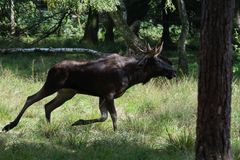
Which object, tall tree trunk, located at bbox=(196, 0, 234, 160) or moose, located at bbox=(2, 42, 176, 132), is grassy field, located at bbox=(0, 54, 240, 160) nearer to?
moose, located at bbox=(2, 42, 176, 132)

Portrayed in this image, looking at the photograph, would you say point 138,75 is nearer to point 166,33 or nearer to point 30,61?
point 30,61

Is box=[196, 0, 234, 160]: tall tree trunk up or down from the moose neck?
up

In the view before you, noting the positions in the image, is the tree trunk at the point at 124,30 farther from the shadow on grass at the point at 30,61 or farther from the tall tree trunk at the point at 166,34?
the tall tree trunk at the point at 166,34

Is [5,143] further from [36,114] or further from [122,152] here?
[36,114]

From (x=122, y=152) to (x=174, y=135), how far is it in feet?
4.27

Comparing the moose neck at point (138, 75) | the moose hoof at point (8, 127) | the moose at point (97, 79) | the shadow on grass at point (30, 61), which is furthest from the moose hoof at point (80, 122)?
the shadow on grass at point (30, 61)

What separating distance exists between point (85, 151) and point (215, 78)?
258 centimetres

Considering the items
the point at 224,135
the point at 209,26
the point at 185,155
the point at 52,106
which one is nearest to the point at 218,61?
the point at 209,26

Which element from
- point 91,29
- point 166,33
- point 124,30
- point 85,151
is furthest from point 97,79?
point 91,29

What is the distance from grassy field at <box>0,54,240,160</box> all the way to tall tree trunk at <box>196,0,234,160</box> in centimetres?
130

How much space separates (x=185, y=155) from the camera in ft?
26.8

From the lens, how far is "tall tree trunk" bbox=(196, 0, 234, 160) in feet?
20.8

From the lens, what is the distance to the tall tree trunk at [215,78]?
634 centimetres

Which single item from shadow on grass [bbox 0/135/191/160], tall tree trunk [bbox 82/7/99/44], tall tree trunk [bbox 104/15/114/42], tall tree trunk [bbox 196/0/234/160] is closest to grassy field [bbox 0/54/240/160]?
shadow on grass [bbox 0/135/191/160]
